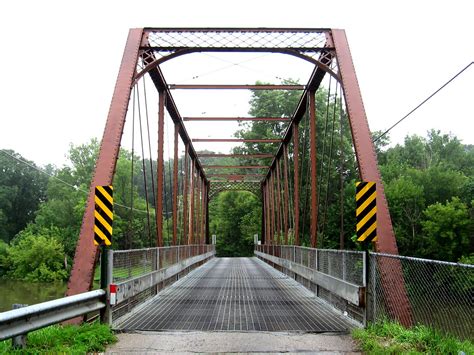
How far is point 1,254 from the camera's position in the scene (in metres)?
54.0

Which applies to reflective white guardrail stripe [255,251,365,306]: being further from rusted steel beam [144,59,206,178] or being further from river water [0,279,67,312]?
river water [0,279,67,312]

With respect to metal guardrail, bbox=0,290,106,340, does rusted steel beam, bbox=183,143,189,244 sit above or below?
above

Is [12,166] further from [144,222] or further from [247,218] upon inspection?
[247,218]

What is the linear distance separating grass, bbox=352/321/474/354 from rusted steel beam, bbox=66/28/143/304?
3.98 meters

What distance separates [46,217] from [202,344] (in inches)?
2323

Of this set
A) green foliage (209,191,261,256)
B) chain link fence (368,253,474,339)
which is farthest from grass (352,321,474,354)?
green foliage (209,191,261,256)

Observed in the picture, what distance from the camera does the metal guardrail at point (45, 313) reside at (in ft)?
16.2

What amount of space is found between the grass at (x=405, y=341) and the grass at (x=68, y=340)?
314 centimetres

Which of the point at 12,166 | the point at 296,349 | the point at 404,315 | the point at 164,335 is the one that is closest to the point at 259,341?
the point at 296,349

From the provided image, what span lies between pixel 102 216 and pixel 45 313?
7.29ft

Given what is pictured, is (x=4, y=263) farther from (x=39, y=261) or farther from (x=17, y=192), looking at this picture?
(x=17, y=192)

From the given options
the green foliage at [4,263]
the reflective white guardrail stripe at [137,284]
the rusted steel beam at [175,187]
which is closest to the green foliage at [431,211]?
the rusted steel beam at [175,187]

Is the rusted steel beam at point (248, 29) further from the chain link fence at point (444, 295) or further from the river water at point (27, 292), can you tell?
the river water at point (27, 292)

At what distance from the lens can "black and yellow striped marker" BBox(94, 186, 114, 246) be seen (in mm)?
7516
